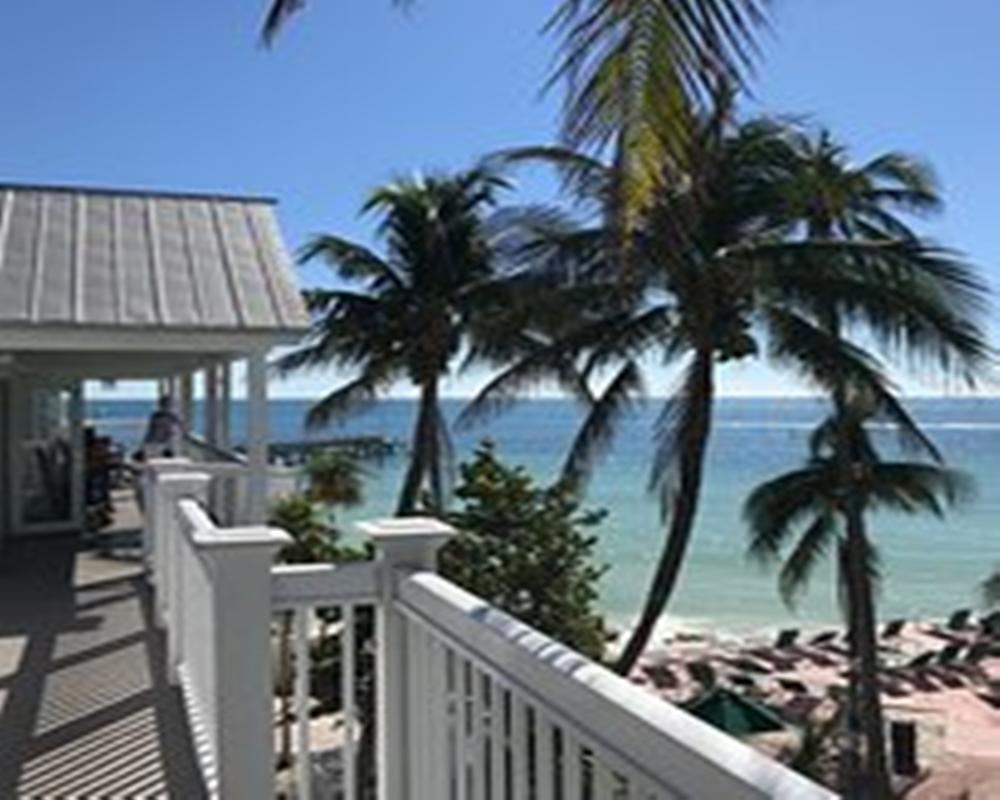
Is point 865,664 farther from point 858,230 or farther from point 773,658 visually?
point 773,658

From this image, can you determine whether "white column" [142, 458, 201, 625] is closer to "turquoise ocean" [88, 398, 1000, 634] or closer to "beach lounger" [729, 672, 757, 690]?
"turquoise ocean" [88, 398, 1000, 634]

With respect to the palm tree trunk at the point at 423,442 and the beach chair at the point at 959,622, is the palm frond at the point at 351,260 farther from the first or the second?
the beach chair at the point at 959,622

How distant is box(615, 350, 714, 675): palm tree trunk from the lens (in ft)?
53.0

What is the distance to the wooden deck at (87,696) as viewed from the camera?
5.39 meters

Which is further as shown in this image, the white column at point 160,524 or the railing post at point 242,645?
the white column at point 160,524

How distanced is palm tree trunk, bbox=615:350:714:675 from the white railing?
1173cm

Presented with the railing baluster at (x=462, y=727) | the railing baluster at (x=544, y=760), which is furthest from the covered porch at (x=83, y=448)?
the railing baluster at (x=544, y=760)

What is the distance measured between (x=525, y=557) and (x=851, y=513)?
8501 millimetres

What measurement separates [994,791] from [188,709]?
15.6 m

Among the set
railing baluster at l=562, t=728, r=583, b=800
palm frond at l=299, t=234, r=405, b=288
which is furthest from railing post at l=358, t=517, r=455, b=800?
palm frond at l=299, t=234, r=405, b=288

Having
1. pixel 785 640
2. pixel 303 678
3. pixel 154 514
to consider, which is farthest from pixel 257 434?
pixel 785 640

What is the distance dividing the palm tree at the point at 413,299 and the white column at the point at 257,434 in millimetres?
11863

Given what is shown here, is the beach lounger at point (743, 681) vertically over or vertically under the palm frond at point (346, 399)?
under

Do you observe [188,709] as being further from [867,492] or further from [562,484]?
[867,492]
